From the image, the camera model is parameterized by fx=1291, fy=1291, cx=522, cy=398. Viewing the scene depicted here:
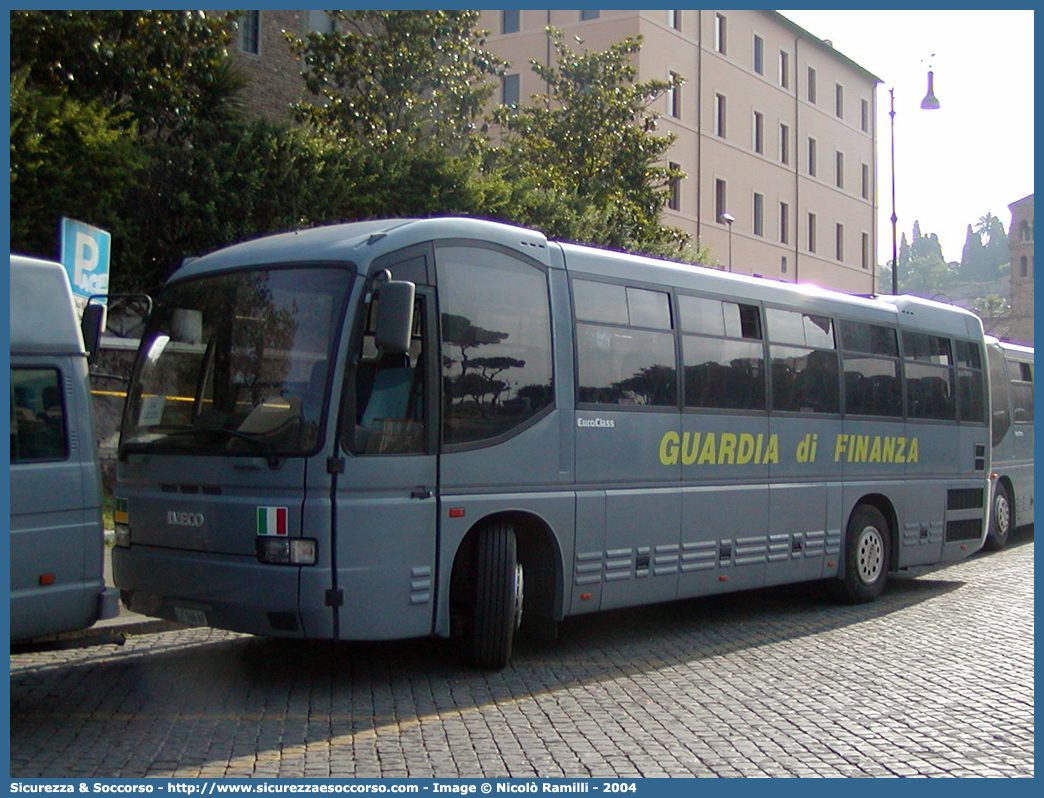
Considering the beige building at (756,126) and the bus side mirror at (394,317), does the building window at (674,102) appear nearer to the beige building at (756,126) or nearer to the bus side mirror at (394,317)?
the beige building at (756,126)

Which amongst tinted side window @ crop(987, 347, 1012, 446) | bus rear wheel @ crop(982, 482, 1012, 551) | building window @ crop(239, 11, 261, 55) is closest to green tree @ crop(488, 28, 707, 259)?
building window @ crop(239, 11, 261, 55)

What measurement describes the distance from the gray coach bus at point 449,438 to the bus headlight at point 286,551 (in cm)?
1

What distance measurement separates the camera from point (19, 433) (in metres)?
6.96

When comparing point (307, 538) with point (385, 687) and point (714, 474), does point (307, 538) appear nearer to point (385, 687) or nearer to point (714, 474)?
point (385, 687)

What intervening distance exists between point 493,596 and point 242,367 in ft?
7.31

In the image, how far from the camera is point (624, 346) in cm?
997

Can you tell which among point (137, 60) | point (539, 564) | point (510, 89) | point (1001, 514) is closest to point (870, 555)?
point (539, 564)

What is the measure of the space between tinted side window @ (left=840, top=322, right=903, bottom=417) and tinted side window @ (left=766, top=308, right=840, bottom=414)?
0.89 ft

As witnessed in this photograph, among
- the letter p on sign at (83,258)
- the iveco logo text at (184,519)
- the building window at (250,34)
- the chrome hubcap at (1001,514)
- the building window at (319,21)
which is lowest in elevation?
the chrome hubcap at (1001,514)

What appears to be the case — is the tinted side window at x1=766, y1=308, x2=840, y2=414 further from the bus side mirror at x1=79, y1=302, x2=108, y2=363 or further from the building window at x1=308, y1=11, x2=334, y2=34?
the building window at x1=308, y1=11, x2=334, y2=34

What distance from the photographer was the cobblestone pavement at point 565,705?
6418 millimetres


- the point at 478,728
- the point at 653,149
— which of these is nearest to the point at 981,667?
the point at 478,728

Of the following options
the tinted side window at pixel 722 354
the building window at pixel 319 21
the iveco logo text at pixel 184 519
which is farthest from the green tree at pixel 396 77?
the iveco logo text at pixel 184 519

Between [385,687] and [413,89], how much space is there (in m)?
21.2
